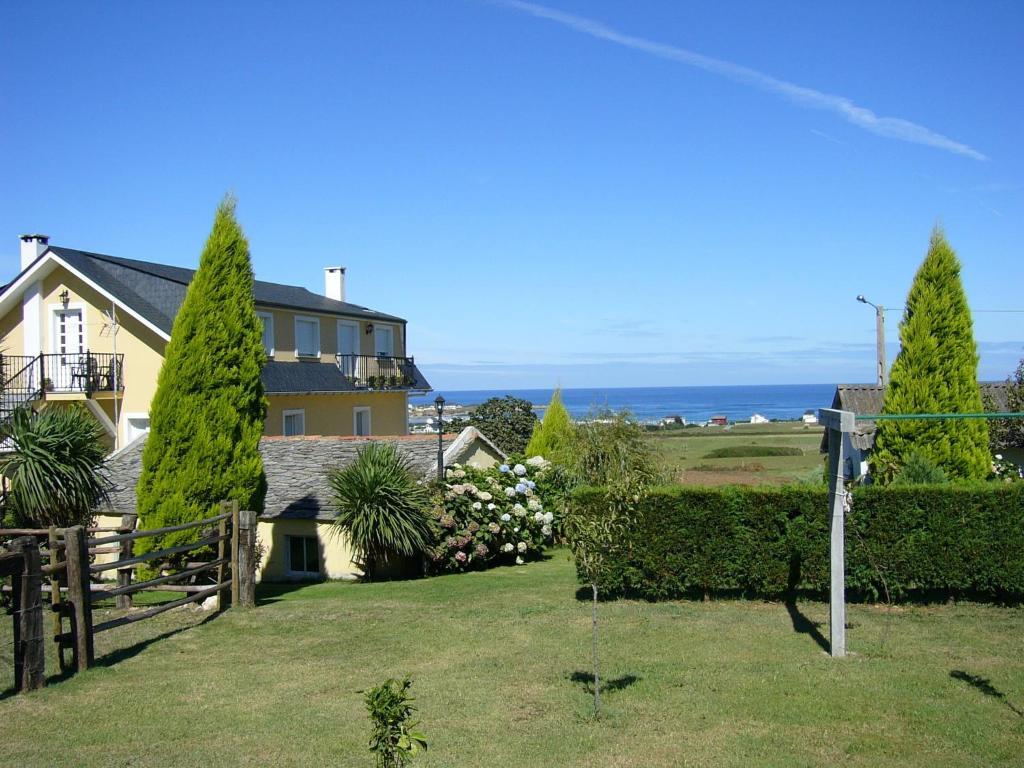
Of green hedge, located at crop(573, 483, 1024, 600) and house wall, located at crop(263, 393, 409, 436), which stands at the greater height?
house wall, located at crop(263, 393, 409, 436)

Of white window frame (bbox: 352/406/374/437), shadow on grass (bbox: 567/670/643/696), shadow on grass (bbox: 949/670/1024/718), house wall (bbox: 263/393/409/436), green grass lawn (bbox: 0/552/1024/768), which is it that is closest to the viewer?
green grass lawn (bbox: 0/552/1024/768)

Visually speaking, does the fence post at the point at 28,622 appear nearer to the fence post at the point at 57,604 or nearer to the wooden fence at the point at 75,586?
the wooden fence at the point at 75,586

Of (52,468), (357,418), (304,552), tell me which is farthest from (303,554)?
(357,418)

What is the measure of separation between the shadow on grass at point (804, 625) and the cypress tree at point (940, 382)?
6255 mm

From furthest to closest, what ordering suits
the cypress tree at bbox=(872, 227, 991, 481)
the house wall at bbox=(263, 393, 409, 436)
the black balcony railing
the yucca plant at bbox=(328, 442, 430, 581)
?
the black balcony railing, the house wall at bbox=(263, 393, 409, 436), the cypress tree at bbox=(872, 227, 991, 481), the yucca plant at bbox=(328, 442, 430, 581)

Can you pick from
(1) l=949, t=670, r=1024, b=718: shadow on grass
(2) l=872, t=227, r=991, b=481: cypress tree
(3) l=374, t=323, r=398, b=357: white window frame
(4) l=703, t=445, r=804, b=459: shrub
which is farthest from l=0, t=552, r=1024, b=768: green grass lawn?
(4) l=703, t=445, r=804, b=459: shrub

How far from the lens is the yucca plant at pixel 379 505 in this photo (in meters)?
16.4

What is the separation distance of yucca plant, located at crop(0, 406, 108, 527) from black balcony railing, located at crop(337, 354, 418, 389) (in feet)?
57.5

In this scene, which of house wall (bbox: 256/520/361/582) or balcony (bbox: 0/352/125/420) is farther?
balcony (bbox: 0/352/125/420)

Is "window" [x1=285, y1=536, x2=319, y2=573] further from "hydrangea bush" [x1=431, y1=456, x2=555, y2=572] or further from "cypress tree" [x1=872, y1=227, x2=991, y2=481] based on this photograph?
"cypress tree" [x1=872, y1=227, x2=991, y2=481]

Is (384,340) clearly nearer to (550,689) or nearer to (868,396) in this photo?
(868,396)

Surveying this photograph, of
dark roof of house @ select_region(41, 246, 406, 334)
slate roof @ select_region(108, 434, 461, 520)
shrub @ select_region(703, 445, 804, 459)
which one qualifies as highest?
dark roof of house @ select_region(41, 246, 406, 334)

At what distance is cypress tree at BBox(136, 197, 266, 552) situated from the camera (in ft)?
48.9

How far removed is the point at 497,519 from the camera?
19156 millimetres
